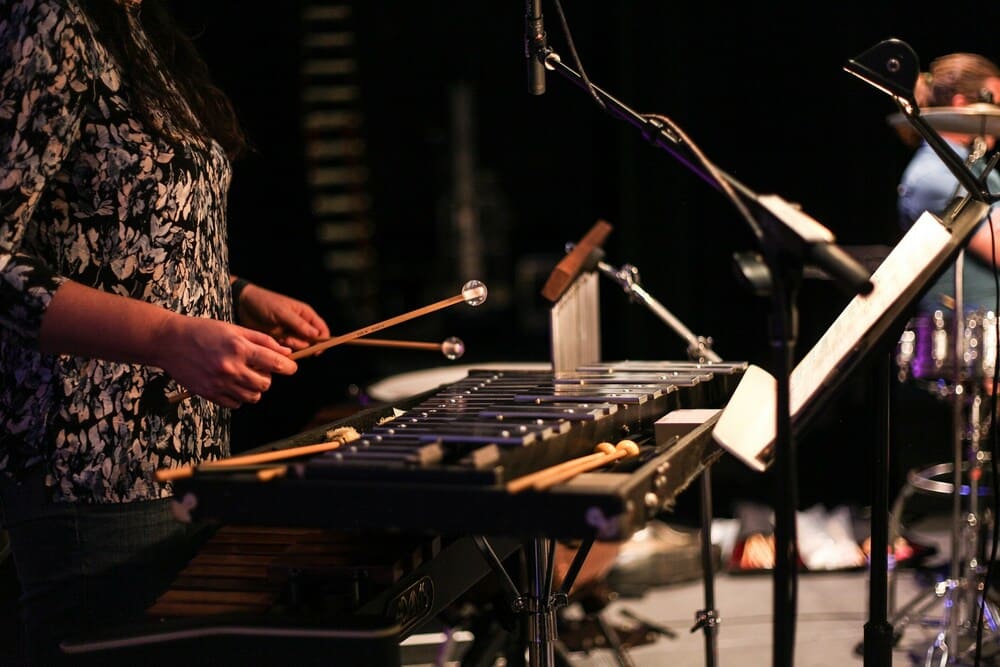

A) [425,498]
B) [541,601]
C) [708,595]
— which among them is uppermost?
[425,498]

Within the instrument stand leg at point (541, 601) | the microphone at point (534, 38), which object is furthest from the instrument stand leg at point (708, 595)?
the microphone at point (534, 38)

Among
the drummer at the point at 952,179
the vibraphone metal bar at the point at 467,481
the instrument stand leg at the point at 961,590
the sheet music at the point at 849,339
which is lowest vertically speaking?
the instrument stand leg at the point at 961,590

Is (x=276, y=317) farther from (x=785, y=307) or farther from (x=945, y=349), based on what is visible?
(x=945, y=349)

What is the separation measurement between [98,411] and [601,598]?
196cm

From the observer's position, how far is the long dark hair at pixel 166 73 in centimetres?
166

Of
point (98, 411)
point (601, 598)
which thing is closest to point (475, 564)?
point (98, 411)

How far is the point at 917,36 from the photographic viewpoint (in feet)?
14.5

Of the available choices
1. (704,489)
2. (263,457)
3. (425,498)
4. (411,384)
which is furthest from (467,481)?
(411,384)

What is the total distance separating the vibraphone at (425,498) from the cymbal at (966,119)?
5.66ft

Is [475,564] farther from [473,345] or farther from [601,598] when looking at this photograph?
[473,345]

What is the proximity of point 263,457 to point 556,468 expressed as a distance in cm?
38

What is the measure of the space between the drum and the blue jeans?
2378 mm

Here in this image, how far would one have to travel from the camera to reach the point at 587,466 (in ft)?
4.76

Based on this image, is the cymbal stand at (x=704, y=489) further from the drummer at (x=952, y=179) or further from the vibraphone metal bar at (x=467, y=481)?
the drummer at (x=952, y=179)
